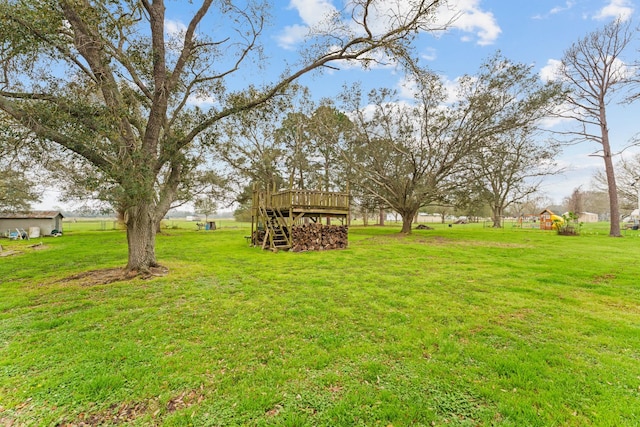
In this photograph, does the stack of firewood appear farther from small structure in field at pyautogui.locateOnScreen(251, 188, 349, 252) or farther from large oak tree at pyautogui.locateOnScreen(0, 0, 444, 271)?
large oak tree at pyautogui.locateOnScreen(0, 0, 444, 271)

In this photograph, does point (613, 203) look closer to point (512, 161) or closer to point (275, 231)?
point (512, 161)

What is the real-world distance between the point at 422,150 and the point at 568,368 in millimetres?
16691

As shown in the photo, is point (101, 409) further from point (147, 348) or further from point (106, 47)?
point (106, 47)

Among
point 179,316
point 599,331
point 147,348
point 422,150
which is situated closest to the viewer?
point 147,348

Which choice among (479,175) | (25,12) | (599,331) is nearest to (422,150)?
(479,175)

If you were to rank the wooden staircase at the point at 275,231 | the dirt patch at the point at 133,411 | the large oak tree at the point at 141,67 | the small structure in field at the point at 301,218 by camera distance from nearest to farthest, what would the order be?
the dirt patch at the point at 133,411, the large oak tree at the point at 141,67, the small structure in field at the point at 301,218, the wooden staircase at the point at 275,231

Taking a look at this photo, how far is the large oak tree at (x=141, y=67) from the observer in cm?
598

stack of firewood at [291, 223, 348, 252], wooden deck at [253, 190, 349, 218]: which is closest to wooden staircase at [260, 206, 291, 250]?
wooden deck at [253, 190, 349, 218]

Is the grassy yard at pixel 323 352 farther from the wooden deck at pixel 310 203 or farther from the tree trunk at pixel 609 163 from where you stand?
the tree trunk at pixel 609 163

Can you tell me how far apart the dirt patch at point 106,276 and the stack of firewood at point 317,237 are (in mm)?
5947

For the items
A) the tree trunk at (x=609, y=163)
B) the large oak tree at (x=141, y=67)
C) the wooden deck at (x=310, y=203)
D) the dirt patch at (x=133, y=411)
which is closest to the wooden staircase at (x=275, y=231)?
the wooden deck at (x=310, y=203)

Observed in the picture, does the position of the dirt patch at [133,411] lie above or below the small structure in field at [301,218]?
below

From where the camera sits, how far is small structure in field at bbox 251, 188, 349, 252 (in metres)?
12.9

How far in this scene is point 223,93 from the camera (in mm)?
9125
